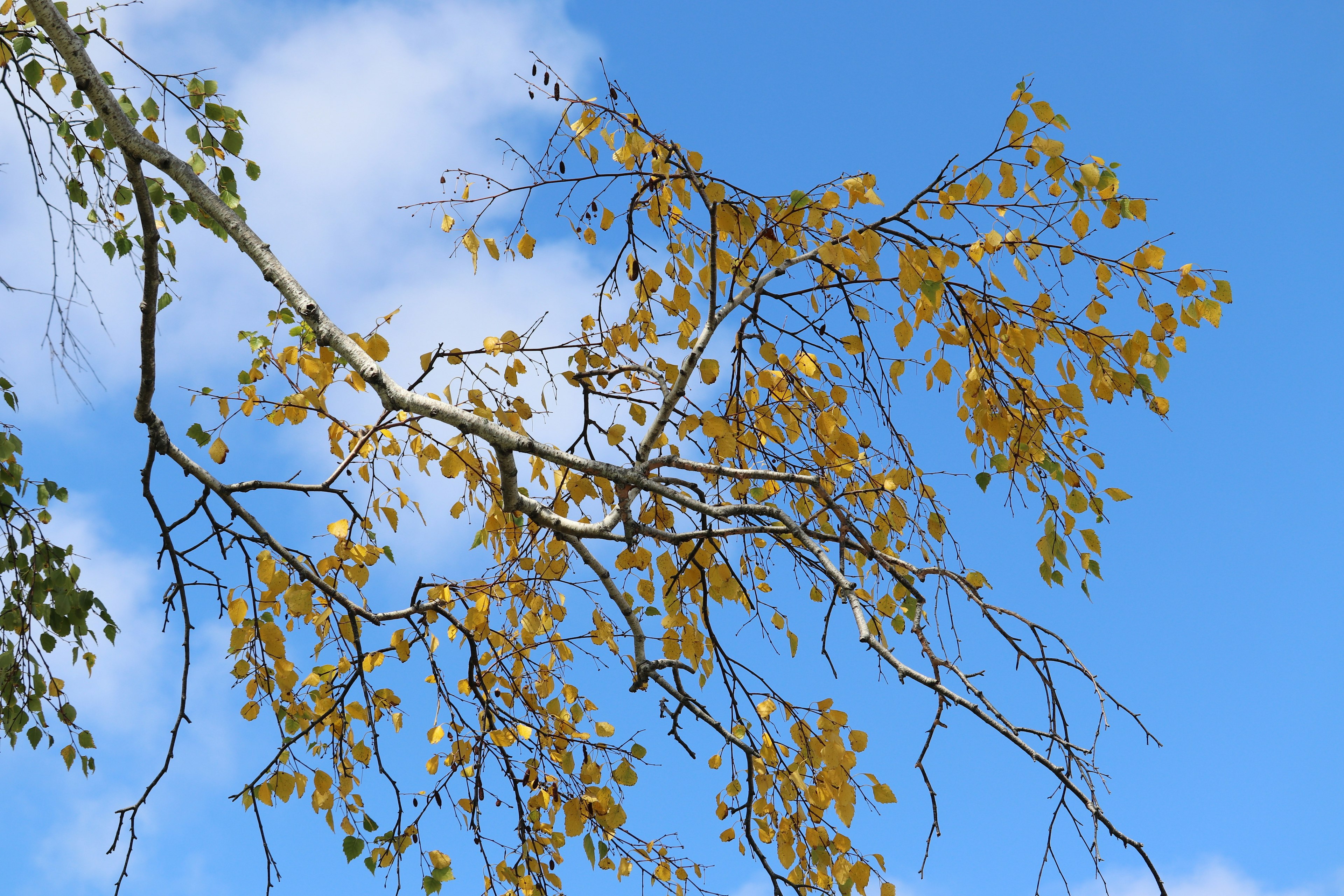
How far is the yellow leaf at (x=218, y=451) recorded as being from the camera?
2752mm

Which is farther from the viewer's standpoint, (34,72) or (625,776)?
(34,72)

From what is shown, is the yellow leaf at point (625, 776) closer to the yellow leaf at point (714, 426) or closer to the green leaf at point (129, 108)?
the yellow leaf at point (714, 426)

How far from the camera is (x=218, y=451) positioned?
276 cm

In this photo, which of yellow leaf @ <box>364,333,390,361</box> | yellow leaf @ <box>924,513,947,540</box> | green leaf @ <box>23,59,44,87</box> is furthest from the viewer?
green leaf @ <box>23,59,44,87</box>

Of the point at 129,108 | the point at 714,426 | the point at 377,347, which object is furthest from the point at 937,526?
the point at 129,108

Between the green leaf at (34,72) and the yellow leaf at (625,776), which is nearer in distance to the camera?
the yellow leaf at (625,776)

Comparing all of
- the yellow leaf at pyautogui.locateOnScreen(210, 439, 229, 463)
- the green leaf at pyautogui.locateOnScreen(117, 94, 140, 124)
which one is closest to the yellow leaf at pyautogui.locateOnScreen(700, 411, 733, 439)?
the yellow leaf at pyautogui.locateOnScreen(210, 439, 229, 463)

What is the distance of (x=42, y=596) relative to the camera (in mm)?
3420

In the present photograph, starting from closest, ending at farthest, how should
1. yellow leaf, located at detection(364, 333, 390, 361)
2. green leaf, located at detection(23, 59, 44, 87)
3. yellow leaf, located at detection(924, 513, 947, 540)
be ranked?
yellow leaf, located at detection(364, 333, 390, 361) → yellow leaf, located at detection(924, 513, 947, 540) → green leaf, located at detection(23, 59, 44, 87)

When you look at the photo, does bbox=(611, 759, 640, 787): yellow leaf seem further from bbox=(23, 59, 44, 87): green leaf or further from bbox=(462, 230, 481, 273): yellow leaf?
bbox=(23, 59, 44, 87): green leaf

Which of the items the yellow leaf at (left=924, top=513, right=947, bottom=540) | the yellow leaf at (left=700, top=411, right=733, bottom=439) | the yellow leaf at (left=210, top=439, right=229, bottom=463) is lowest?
the yellow leaf at (left=210, top=439, right=229, bottom=463)

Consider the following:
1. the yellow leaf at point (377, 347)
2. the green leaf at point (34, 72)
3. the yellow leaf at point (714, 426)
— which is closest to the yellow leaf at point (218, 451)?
the yellow leaf at point (377, 347)

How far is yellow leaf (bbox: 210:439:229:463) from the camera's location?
2752 millimetres

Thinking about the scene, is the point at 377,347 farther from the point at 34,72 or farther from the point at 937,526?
the point at 34,72
